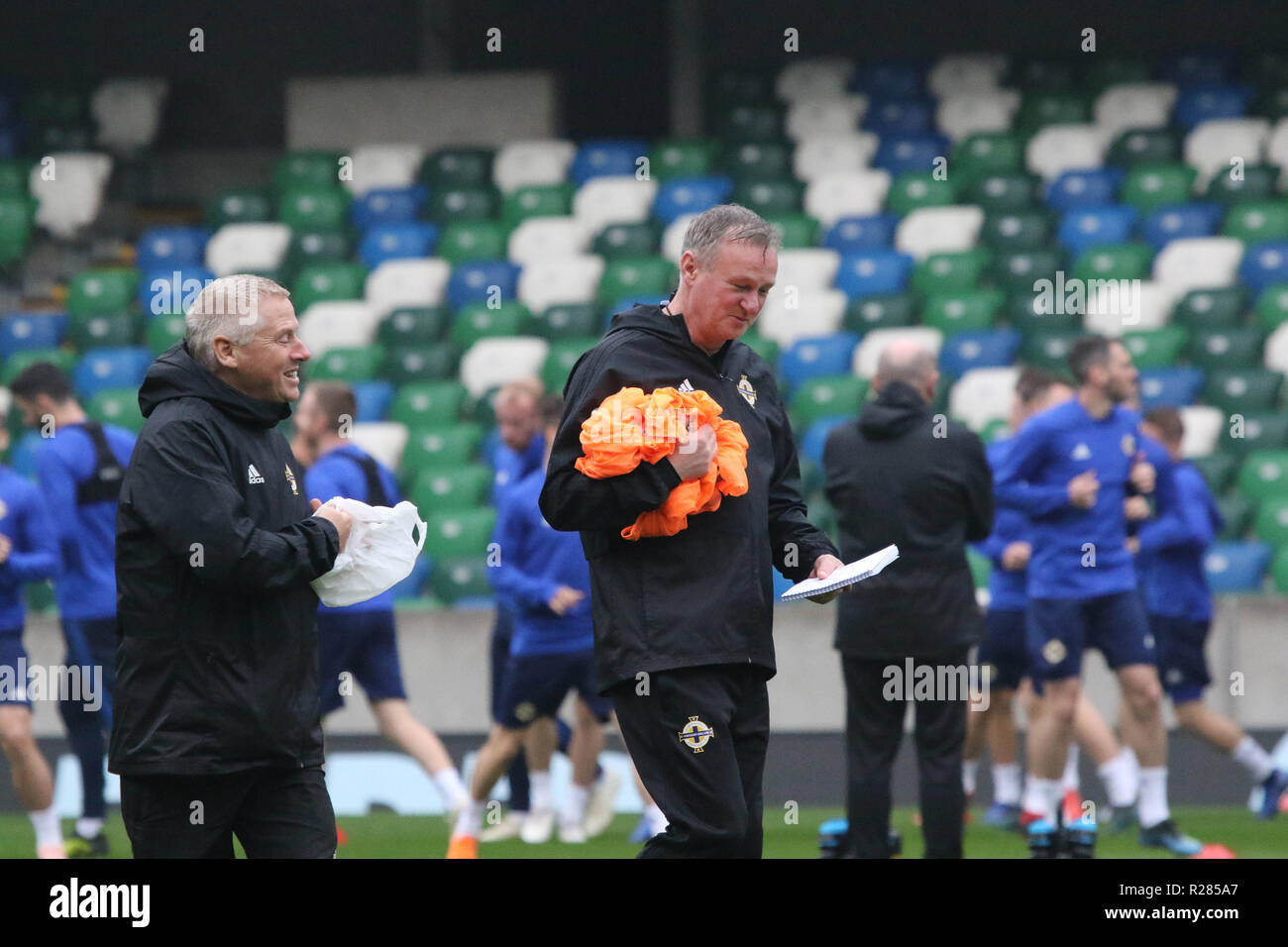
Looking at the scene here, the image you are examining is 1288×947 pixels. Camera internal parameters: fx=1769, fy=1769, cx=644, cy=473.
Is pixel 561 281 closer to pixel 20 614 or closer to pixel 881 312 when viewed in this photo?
pixel 881 312

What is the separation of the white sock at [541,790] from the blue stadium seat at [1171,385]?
5.86m

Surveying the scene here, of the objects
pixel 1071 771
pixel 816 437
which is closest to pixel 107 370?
pixel 816 437

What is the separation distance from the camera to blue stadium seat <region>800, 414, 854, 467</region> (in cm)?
1252

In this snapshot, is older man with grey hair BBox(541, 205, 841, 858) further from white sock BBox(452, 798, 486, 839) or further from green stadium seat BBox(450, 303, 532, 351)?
green stadium seat BBox(450, 303, 532, 351)

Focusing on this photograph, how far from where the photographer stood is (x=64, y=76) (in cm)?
1914

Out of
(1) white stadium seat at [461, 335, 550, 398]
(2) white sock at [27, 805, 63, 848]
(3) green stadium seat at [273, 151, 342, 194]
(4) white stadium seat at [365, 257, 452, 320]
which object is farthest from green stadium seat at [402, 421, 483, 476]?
(2) white sock at [27, 805, 63, 848]

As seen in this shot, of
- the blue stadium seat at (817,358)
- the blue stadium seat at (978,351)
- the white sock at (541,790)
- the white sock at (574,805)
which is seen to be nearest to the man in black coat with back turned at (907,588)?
the white sock at (574,805)

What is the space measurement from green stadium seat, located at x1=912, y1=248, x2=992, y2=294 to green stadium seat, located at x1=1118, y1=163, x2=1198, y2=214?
5.51 feet

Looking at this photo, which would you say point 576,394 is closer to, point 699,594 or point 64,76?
point 699,594

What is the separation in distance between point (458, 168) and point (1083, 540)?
1009cm

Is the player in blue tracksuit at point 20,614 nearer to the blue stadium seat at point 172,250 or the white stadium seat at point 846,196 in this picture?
the blue stadium seat at point 172,250

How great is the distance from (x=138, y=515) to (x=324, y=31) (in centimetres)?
1553

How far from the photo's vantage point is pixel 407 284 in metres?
15.6

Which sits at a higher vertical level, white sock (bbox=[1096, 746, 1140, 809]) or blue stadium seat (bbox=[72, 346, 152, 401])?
blue stadium seat (bbox=[72, 346, 152, 401])
